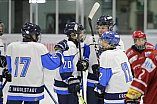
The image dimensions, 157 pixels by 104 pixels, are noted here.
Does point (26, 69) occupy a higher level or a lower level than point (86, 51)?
lower

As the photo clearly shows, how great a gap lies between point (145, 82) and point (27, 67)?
117cm

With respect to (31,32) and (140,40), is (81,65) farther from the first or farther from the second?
(140,40)

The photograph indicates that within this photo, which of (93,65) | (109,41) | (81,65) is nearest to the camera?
(109,41)

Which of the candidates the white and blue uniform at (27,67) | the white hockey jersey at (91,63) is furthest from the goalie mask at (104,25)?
the white and blue uniform at (27,67)

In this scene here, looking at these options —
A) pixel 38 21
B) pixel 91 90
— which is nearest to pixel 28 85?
pixel 91 90

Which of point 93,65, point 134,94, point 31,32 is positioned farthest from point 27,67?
point 134,94

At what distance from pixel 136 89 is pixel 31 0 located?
7.03 m

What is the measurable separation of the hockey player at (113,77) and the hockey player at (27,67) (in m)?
0.49

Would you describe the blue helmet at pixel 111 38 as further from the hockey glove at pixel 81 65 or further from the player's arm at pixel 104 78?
the hockey glove at pixel 81 65

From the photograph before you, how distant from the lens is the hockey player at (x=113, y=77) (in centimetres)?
225

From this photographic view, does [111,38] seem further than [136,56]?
No

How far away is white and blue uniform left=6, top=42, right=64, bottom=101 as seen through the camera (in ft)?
8.16

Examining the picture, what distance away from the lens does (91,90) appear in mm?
3064

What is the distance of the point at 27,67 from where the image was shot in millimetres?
2492
